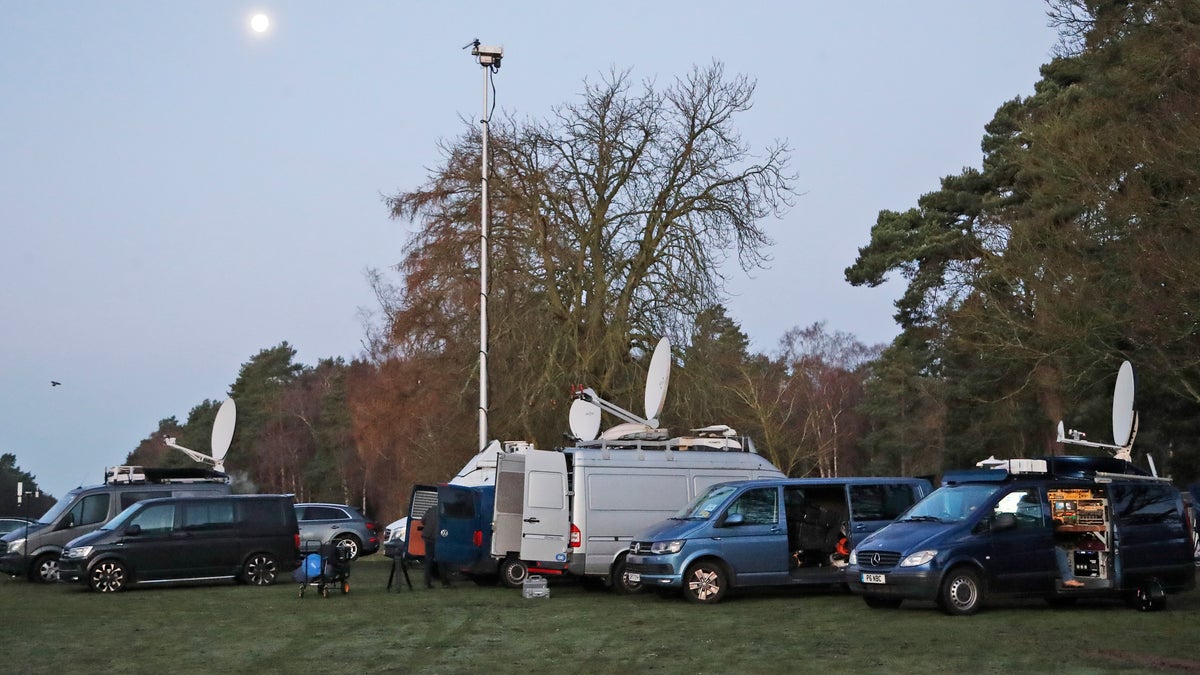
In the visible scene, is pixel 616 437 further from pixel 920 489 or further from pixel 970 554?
pixel 970 554

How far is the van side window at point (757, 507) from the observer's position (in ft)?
57.8

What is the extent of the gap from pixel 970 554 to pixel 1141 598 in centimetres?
253

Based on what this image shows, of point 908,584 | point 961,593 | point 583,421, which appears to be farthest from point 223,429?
point 961,593

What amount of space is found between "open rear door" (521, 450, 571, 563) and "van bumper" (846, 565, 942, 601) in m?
5.50

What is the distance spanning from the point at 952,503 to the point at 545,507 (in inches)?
249

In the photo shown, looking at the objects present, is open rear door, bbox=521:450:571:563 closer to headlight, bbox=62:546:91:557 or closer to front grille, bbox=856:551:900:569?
front grille, bbox=856:551:900:569

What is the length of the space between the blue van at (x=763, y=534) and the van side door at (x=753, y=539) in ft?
0.05

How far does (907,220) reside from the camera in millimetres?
47469

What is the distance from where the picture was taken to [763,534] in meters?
17.6

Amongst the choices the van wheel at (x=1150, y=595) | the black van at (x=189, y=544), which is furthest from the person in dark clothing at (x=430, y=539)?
the van wheel at (x=1150, y=595)

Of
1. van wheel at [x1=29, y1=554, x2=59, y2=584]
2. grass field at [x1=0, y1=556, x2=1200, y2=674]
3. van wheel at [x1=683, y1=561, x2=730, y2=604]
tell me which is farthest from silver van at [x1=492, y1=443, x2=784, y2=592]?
van wheel at [x1=29, y1=554, x2=59, y2=584]

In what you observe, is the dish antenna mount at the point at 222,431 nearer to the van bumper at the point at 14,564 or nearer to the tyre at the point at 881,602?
the van bumper at the point at 14,564

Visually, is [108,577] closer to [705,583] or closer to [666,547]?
[666,547]

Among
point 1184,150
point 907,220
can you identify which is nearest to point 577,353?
point 1184,150
